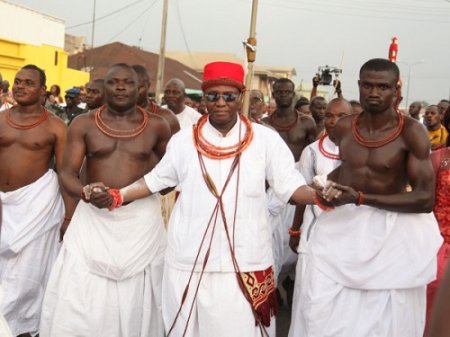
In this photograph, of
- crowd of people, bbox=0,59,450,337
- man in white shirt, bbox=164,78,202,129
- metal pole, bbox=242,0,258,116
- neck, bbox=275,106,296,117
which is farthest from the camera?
man in white shirt, bbox=164,78,202,129

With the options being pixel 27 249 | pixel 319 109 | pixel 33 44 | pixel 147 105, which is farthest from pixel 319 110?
pixel 33 44

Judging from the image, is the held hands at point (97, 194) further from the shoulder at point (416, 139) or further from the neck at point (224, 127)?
the shoulder at point (416, 139)

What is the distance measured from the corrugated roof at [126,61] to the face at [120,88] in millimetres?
37048

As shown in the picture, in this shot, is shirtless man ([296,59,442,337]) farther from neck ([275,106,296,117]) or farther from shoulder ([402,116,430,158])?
neck ([275,106,296,117])

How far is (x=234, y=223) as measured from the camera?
4.02 m

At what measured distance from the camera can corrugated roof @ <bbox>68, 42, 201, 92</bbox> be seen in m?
42.3

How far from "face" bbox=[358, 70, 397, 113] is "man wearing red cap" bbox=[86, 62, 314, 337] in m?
0.63

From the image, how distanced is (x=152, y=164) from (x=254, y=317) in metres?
1.48

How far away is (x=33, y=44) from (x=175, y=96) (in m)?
20.8

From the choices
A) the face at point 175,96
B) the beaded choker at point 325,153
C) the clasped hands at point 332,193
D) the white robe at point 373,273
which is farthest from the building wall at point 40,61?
the clasped hands at point 332,193

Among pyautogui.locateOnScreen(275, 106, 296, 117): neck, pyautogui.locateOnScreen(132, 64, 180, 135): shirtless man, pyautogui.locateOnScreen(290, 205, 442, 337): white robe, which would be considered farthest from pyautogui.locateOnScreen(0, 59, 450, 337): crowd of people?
pyautogui.locateOnScreen(275, 106, 296, 117): neck

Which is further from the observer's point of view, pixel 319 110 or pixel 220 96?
pixel 319 110

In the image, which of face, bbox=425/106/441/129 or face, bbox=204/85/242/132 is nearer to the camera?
face, bbox=204/85/242/132

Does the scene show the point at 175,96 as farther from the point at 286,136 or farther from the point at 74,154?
the point at 74,154
